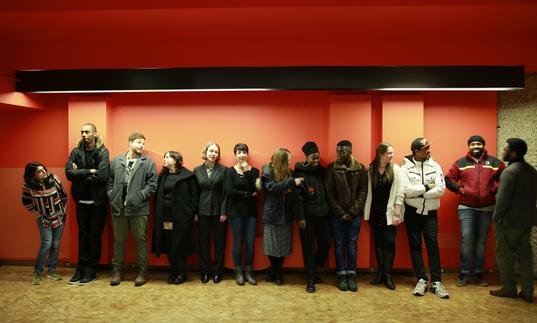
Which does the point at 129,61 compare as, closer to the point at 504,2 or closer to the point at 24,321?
the point at 24,321

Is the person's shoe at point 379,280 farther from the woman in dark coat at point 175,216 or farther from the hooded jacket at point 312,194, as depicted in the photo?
the woman in dark coat at point 175,216

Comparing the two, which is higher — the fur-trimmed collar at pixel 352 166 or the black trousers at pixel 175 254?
the fur-trimmed collar at pixel 352 166

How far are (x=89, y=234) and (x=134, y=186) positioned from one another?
952 mm

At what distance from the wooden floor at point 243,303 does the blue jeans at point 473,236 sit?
0.28m

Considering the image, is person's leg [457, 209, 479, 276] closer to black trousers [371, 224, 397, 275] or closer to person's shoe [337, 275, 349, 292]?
black trousers [371, 224, 397, 275]

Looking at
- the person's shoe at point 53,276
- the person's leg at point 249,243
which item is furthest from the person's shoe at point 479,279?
the person's shoe at point 53,276

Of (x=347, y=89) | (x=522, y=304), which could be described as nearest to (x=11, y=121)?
(x=347, y=89)

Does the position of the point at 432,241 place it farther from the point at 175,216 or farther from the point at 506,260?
the point at 175,216

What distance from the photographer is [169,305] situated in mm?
3762

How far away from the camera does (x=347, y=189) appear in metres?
4.24

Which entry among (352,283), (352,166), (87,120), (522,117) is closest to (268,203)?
(352,166)

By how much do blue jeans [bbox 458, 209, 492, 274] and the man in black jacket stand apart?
15.5ft

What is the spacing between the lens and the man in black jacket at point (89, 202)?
4.47 metres

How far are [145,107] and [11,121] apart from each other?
2.14 meters
